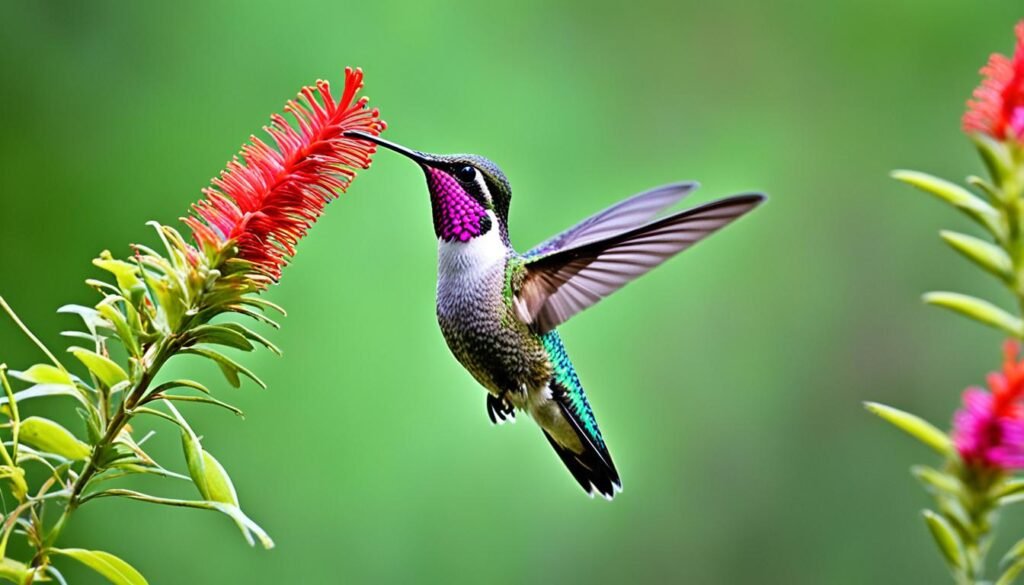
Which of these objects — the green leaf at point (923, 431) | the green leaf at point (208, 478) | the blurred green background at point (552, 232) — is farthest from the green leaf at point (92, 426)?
the blurred green background at point (552, 232)

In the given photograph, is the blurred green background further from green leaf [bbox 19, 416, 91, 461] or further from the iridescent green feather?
green leaf [bbox 19, 416, 91, 461]

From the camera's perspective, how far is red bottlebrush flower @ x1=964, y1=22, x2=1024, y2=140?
3.50ft

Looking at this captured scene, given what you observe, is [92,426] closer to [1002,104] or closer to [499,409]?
[1002,104]

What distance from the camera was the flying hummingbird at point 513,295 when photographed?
2.33m

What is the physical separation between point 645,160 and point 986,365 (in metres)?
1.64

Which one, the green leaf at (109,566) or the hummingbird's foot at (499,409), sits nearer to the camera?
the green leaf at (109,566)

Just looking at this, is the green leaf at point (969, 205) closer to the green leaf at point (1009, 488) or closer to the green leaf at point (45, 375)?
the green leaf at point (1009, 488)

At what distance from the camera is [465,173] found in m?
2.38

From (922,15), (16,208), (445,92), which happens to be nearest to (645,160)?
(445,92)

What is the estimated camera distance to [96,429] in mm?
1359

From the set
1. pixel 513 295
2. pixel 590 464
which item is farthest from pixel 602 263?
pixel 590 464

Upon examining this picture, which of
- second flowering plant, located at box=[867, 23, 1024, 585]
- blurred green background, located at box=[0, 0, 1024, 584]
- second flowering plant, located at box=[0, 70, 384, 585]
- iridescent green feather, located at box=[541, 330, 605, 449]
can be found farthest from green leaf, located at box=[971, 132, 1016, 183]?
blurred green background, located at box=[0, 0, 1024, 584]

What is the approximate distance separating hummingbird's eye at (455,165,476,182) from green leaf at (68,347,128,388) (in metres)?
1.13

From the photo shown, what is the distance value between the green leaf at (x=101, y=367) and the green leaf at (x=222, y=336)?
11 cm
